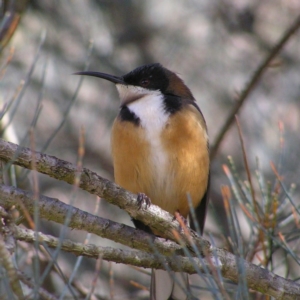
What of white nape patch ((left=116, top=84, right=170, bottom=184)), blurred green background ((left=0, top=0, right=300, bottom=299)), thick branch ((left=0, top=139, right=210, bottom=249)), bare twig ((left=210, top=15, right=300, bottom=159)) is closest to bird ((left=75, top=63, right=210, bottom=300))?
white nape patch ((left=116, top=84, right=170, bottom=184))

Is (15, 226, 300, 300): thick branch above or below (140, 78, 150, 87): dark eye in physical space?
below

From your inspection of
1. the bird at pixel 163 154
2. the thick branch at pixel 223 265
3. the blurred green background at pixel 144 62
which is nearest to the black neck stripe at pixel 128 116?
the bird at pixel 163 154

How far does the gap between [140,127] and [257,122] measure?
234cm

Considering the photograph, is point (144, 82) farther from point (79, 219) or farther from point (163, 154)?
point (79, 219)

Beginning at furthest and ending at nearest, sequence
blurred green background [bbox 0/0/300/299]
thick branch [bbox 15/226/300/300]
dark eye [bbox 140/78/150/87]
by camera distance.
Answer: blurred green background [bbox 0/0/300/299], dark eye [bbox 140/78/150/87], thick branch [bbox 15/226/300/300]

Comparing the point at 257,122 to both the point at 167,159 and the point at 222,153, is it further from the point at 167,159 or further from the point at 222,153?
the point at 167,159

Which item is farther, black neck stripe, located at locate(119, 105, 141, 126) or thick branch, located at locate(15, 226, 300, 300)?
black neck stripe, located at locate(119, 105, 141, 126)

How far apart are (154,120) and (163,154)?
0.86 ft

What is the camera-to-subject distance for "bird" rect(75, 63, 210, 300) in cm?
398

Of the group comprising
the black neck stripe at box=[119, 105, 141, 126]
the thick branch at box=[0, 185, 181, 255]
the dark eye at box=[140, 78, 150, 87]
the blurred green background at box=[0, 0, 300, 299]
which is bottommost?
the thick branch at box=[0, 185, 181, 255]

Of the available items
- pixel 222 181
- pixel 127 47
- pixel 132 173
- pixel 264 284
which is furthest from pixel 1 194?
pixel 127 47

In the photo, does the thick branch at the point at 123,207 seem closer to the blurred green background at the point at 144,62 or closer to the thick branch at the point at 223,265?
the thick branch at the point at 223,265

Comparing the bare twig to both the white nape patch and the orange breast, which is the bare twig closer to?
the orange breast

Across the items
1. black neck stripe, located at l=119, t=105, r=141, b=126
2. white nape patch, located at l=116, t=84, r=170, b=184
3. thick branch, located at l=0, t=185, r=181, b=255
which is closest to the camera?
thick branch, located at l=0, t=185, r=181, b=255
